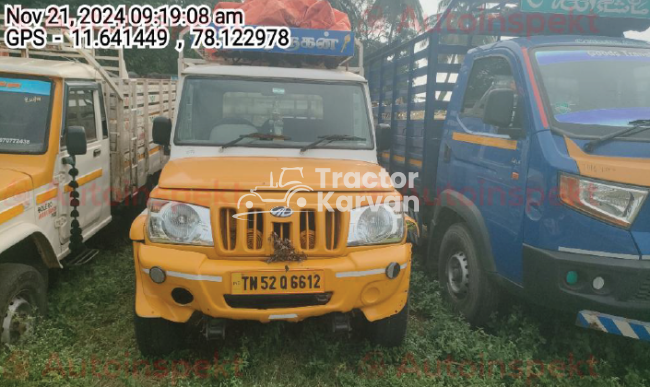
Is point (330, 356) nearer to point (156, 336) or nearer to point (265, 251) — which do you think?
point (265, 251)

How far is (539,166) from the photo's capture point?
131 inches

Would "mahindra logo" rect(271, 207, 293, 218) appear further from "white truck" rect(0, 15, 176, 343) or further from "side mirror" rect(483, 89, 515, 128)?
"white truck" rect(0, 15, 176, 343)

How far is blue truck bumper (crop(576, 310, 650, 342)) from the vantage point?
3068 millimetres

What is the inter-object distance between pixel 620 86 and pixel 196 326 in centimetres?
350

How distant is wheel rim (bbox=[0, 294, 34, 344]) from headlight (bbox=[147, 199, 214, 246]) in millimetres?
1189

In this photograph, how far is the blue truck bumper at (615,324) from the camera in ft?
10.1

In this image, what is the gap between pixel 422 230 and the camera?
220 inches

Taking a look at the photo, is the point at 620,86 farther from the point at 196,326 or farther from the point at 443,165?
the point at 196,326

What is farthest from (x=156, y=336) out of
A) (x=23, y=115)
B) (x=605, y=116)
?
(x=605, y=116)

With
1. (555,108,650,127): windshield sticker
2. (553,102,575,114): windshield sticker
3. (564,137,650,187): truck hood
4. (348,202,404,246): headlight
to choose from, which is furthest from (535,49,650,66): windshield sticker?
(348,202,404,246): headlight

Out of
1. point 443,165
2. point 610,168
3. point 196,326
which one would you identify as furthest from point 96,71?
point 610,168

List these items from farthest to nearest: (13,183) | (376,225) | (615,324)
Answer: (13,183)
(376,225)
(615,324)

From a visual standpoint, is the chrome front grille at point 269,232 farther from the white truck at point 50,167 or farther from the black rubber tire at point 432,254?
the black rubber tire at point 432,254

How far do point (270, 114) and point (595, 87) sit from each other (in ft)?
7.95
